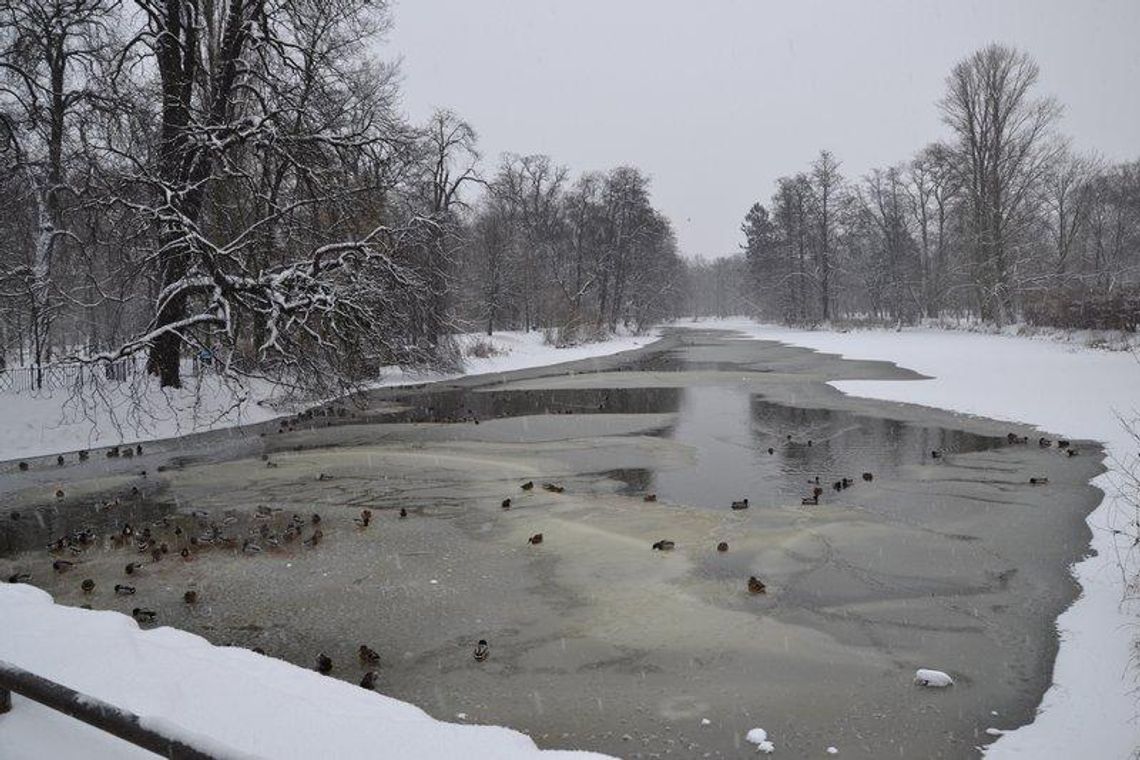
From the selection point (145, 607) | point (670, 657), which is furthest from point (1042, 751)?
point (145, 607)

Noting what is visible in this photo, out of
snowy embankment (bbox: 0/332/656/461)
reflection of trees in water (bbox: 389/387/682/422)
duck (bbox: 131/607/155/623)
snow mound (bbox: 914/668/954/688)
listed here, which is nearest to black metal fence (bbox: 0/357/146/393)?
snowy embankment (bbox: 0/332/656/461)

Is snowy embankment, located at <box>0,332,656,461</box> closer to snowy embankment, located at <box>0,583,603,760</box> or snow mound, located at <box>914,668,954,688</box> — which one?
snowy embankment, located at <box>0,583,603,760</box>

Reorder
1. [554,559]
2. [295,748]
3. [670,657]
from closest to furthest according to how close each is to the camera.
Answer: [295,748] < [670,657] < [554,559]

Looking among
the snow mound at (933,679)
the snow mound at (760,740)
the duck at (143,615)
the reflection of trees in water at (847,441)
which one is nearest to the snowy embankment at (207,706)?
the duck at (143,615)

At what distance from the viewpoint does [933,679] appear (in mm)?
5570

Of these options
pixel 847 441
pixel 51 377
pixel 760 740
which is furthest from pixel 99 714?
pixel 51 377

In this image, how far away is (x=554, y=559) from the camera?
28.3ft

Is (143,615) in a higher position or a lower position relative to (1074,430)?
lower

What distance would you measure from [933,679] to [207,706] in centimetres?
528

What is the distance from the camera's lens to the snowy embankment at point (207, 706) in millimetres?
3904

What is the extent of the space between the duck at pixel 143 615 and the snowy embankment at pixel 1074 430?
7.29 metres

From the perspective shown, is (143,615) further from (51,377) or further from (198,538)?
(51,377)

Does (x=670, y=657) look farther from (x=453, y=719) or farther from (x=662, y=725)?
(x=453, y=719)

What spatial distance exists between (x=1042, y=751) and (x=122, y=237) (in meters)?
18.0
